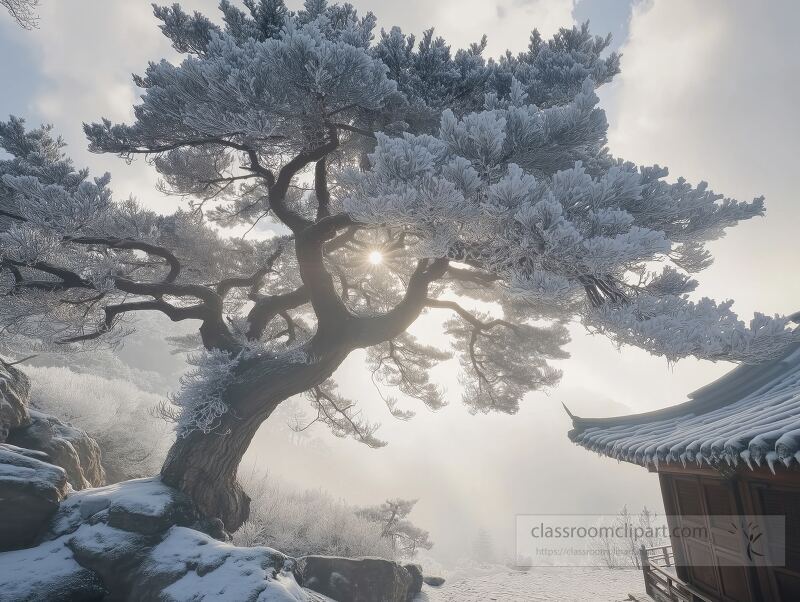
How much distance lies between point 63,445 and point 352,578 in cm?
654

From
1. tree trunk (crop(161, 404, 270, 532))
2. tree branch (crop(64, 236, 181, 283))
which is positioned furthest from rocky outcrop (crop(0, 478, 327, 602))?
tree branch (crop(64, 236, 181, 283))

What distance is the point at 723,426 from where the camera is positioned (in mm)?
4496

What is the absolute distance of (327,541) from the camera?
1015 cm

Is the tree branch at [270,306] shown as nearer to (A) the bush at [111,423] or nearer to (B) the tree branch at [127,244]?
(B) the tree branch at [127,244]

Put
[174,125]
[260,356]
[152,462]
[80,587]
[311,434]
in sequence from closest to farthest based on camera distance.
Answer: [80,587]
[174,125]
[260,356]
[152,462]
[311,434]

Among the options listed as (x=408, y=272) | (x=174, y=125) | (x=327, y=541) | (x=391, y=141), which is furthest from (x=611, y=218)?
(x=327, y=541)

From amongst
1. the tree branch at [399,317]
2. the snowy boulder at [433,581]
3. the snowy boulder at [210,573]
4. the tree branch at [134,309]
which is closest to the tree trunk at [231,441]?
the tree branch at [399,317]

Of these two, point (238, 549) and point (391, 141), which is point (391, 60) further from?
point (238, 549)

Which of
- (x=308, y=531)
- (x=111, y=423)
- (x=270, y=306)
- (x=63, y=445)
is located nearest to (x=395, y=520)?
(x=308, y=531)

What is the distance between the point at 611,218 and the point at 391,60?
3670mm

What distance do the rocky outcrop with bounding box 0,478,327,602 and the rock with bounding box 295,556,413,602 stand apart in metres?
3.67

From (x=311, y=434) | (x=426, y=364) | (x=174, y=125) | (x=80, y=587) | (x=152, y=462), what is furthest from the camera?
(x=311, y=434)

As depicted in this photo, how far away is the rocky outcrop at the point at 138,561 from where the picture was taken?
4.08m

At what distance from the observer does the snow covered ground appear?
10219 mm
